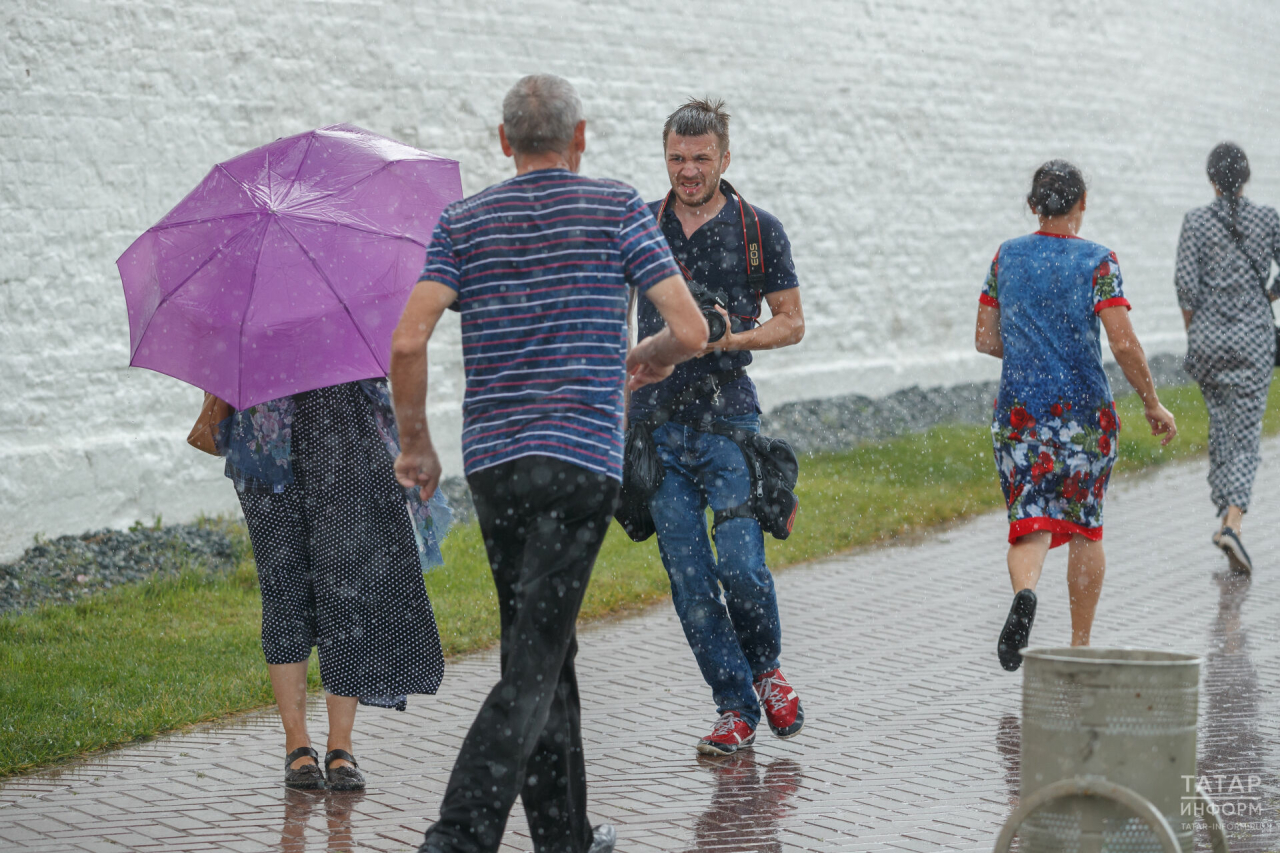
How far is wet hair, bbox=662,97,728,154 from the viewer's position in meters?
5.00

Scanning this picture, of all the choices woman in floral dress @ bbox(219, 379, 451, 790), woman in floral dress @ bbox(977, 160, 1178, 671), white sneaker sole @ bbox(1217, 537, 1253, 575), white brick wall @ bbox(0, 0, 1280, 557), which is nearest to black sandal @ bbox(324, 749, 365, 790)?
woman in floral dress @ bbox(219, 379, 451, 790)

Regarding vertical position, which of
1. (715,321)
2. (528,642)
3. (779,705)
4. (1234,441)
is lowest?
(779,705)

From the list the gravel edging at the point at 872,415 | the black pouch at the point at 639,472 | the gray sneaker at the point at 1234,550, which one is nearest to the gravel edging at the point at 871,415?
the gravel edging at the point at 872,415

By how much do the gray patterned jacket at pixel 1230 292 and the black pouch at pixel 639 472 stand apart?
15.3ft

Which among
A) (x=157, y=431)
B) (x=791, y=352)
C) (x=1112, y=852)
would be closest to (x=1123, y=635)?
(x=1112, y=852)

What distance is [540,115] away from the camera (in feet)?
11.8

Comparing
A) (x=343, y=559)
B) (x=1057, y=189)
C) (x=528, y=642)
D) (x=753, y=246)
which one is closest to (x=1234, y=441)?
(x=1057, y=189)

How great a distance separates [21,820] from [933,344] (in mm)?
12624

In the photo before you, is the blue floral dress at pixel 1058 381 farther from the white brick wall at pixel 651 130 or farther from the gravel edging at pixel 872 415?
the gravel edging at pixel 872 415

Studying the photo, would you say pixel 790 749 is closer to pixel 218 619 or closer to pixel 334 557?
pixel 334 557

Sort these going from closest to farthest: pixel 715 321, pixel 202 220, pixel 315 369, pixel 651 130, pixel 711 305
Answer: pixel 315 369 < pixel 202 220 < pixel 715 321 < pixel 711 305 < pixel 651 130

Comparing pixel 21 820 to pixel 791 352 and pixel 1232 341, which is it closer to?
pixel 1232 341

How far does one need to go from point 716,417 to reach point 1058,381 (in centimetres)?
157

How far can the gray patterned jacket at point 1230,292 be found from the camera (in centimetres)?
855
